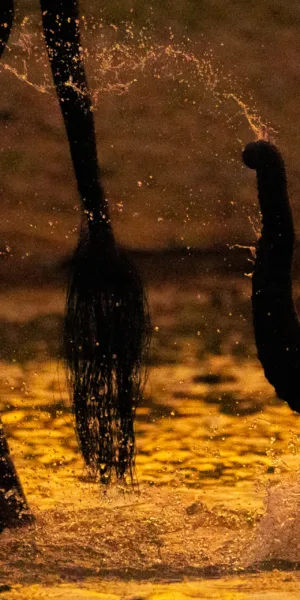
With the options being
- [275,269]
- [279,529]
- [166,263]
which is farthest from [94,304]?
[279,529]

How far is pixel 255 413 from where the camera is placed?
201 cm

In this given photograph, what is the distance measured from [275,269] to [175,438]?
28 centimetres

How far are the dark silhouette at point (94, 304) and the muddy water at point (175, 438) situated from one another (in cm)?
2

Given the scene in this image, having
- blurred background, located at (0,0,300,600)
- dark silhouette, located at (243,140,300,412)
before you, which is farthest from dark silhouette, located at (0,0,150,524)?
dark silhouette, located at (243,140,300,412)

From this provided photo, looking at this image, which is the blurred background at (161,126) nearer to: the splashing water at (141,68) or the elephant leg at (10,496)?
the splashing water at (141,68)

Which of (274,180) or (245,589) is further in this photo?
(274,180)

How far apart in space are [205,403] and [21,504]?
0.29 meters

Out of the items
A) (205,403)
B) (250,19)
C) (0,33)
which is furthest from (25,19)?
(205,403)

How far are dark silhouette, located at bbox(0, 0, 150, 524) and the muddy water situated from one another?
0.02m

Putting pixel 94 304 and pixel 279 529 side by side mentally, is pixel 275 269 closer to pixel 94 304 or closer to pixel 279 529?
pixel 94 304

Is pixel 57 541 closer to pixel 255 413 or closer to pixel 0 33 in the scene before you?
pixel 255 413

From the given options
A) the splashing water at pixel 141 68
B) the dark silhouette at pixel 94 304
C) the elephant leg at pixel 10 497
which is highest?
the splashing water at pixel 141 68

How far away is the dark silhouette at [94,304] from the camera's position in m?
1.91

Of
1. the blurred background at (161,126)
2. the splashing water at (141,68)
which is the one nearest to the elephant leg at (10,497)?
the blurred background at (161,126)
